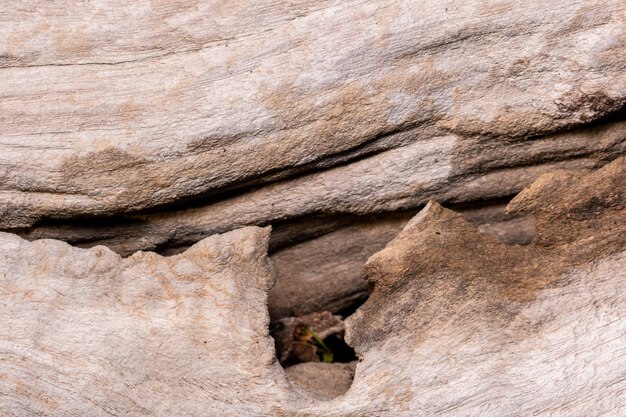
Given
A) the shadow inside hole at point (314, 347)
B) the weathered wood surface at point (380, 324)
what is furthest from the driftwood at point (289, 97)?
the shadow inside hole at point (314, 347)

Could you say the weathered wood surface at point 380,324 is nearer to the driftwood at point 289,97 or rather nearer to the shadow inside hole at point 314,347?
the driftwood at point 289,97

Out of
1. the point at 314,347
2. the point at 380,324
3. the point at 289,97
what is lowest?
the point at 314,347

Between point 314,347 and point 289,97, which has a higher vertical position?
point 289,97

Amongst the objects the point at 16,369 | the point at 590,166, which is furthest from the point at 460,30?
the point at 16,369

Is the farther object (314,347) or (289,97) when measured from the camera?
(314,347)

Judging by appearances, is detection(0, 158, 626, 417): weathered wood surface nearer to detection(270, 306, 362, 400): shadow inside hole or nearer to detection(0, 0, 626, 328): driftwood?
detection(0, 0, 626, 328): driftwood

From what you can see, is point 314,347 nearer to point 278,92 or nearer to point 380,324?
point 380,324

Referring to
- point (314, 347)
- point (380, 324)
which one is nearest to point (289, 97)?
point (380, 324)

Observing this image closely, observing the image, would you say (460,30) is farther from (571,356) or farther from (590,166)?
(571,356)

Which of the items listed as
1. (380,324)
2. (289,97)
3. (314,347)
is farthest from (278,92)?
(314,347)

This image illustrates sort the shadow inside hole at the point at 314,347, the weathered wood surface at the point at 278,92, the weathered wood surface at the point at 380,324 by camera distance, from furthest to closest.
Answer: the shadow inside hole at the point at 314,347, the weathered wood surface at the point at 278,92, the weathered wood surface at the point at 380,324
